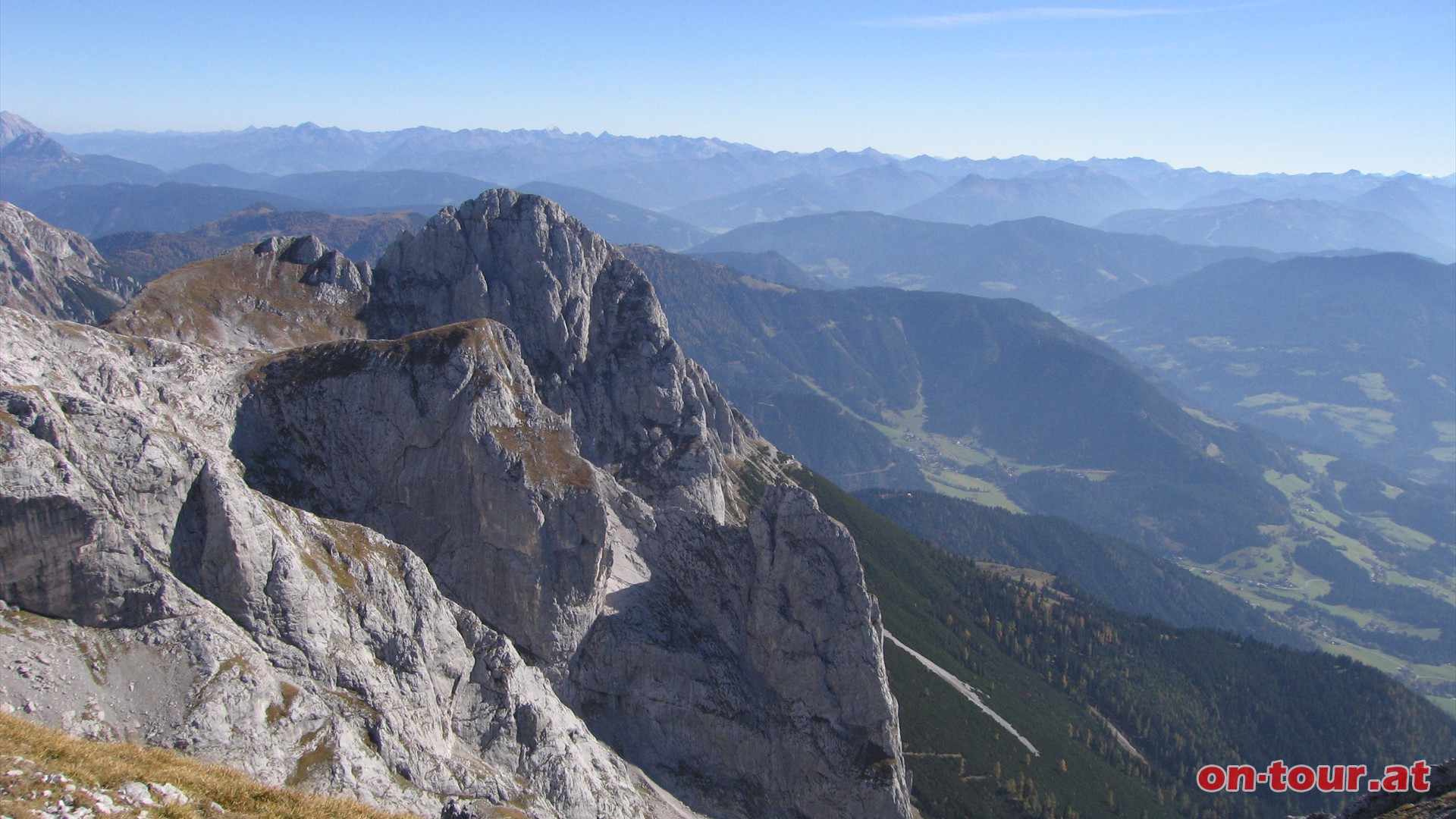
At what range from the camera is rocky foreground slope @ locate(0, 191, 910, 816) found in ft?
136

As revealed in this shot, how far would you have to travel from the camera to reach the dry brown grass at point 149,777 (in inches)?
1000

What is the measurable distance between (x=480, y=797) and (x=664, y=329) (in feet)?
327

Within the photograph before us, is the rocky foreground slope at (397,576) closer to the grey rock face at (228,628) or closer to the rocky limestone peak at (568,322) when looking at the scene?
the grey rock face at (228,628)

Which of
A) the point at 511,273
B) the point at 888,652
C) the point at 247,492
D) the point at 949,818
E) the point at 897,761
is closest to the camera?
the point at 247,492

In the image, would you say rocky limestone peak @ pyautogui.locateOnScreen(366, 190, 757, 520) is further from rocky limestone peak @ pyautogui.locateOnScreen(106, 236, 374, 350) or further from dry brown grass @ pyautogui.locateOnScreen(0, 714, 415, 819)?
dry brown grass @ pyautogui.locateOnScreen(0, 714, 415, 819)

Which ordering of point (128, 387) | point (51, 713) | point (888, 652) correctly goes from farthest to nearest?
1. point (888, 652)
2. point (128, 387)
3. point (51, 713)

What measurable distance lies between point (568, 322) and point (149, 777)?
11218cm

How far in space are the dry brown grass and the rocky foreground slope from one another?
10380 mm

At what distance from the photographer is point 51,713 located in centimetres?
3625

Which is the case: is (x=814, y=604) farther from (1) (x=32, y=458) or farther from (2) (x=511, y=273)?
(2) (x=511, y=273)

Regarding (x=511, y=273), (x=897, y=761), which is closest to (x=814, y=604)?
(x=897, y=761)

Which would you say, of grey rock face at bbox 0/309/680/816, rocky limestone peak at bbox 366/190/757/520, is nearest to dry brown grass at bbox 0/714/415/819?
grey rock face at bbox 0/309/680/816

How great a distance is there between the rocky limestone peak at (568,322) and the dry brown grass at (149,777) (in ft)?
304

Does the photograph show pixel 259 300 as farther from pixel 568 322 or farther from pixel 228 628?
pixel 228 628
